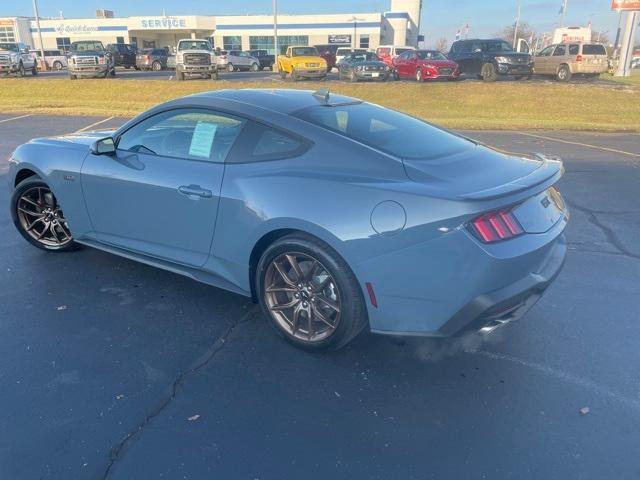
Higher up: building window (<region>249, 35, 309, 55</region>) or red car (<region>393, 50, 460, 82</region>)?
building window (<region>249, 35, 309, 55</region>)

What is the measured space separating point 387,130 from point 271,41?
2811 inches

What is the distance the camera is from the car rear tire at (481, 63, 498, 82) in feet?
79.0

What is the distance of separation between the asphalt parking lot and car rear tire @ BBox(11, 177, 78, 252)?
0.51 meters

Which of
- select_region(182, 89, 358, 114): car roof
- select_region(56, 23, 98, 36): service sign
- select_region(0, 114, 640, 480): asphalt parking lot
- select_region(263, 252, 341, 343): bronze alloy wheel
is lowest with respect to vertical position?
select_region(0, 114, 640, 480): asphalt parking lot

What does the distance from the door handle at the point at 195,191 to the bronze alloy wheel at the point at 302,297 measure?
64cm

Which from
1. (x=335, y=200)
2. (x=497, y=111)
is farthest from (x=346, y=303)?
(x=497, y=111)

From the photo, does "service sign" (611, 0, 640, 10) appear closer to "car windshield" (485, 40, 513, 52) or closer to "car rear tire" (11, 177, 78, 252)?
"car windshield" (485, 40, 513, 52)

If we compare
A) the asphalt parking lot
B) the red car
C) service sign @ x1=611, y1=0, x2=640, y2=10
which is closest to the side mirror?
the asphalt parking lot

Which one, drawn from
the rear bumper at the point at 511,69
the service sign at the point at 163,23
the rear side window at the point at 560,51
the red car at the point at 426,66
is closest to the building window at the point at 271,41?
the service sign at the point at 163,23

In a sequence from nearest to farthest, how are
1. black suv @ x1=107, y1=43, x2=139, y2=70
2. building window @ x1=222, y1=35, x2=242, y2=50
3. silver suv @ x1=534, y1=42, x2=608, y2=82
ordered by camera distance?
silver suv @ x1=534, y1=42, x2=608, y2=82 → black suv @ x1=107, y1=43, x2=139, y2=70 → building window @ x1=222, y1=35, x2=242, y2=50

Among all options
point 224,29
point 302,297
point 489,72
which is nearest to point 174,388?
point 302,297

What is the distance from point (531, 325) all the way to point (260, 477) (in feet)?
7.27

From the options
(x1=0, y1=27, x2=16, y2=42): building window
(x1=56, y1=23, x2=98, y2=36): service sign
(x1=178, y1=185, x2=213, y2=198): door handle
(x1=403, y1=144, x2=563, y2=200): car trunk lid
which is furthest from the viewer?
(x1=56, y1=23, x2=98, y2=36): service sign

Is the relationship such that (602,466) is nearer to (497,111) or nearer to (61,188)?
(61,188)
